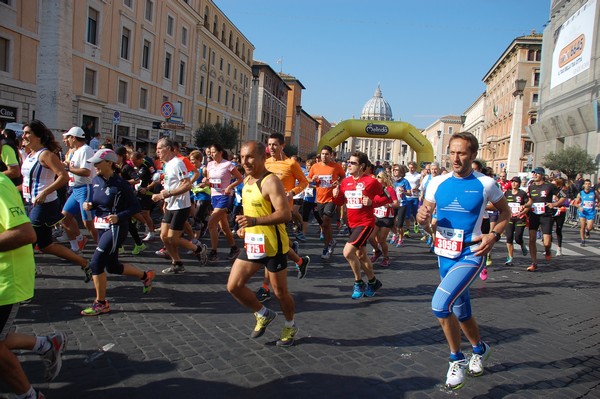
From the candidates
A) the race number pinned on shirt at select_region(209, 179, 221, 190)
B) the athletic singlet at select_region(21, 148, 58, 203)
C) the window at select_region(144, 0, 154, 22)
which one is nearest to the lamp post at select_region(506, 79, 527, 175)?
the window at select_region(144, 0, 154, 22)

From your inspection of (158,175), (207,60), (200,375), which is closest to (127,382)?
(200,375)

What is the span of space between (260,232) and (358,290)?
258 centimetres

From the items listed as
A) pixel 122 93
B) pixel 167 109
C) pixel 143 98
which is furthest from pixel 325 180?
pixel 143 98

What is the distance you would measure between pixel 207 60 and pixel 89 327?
44987mm

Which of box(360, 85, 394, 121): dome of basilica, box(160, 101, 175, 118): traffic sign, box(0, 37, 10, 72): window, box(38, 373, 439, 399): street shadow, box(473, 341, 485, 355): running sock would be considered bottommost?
box(38, 373, 439, 399): street shadow

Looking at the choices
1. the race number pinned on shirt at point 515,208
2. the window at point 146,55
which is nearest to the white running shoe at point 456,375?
the race number pinned on shirt at point 515,208

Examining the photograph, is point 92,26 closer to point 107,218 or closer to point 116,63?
point 116,63

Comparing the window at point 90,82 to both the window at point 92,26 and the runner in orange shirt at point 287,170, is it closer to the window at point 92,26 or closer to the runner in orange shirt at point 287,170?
the window at point 92,26

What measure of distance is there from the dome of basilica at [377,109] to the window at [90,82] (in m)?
168

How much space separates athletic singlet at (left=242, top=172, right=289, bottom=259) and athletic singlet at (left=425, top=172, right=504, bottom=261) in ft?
4.73

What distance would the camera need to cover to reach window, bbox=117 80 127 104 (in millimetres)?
31078

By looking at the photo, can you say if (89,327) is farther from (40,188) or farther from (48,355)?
(40,188)

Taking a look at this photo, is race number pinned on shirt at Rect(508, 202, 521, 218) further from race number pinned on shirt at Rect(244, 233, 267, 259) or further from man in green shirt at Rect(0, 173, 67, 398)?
man in green shirt at Rect(0, 173, 67, 398)

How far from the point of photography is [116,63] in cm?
3012
